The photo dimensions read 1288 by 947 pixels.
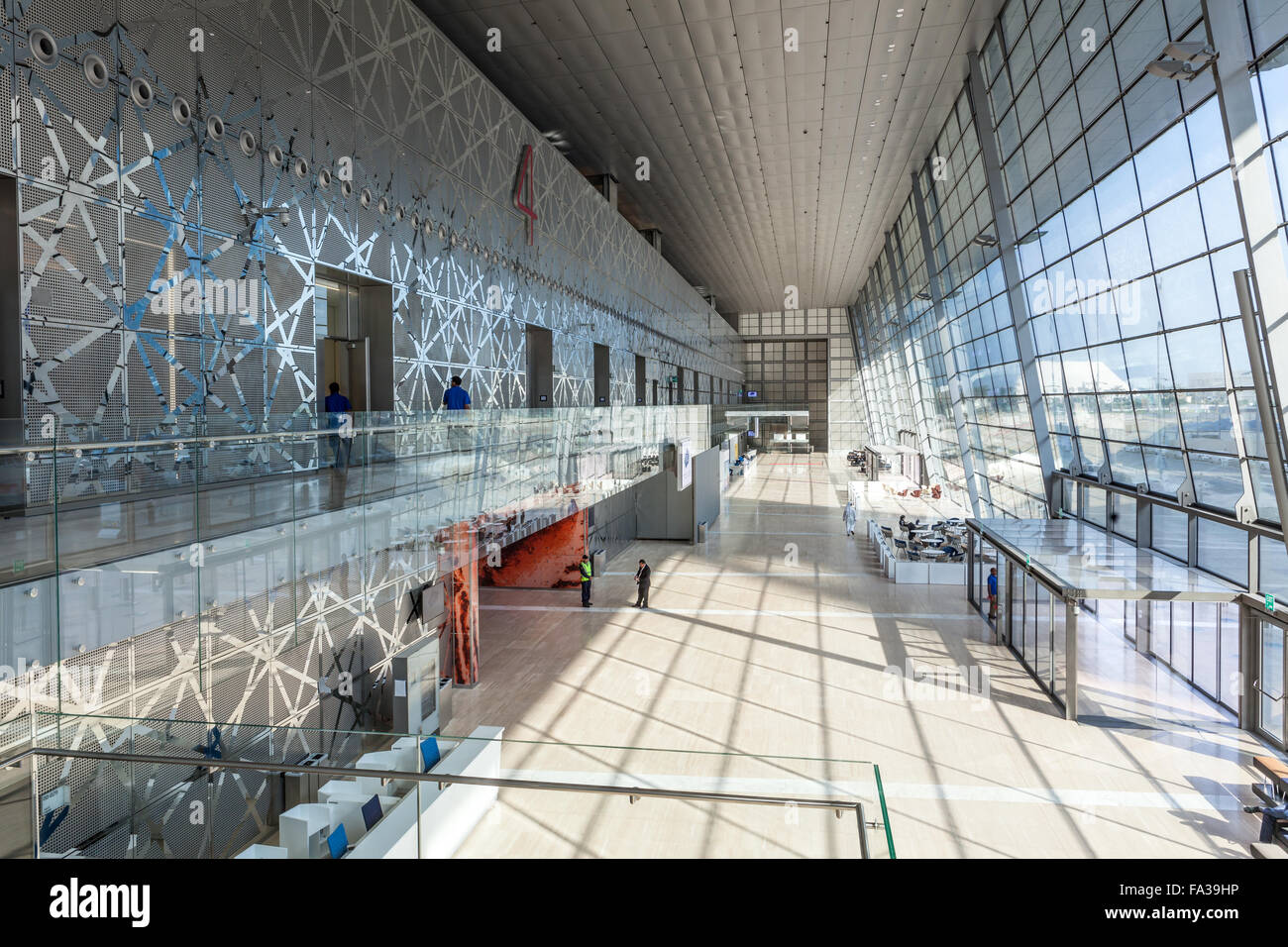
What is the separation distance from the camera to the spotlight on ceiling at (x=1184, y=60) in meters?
9.18

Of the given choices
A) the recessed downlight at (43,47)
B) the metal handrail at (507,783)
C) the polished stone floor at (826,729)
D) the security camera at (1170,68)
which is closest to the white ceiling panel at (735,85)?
the security camera at (1170,68)

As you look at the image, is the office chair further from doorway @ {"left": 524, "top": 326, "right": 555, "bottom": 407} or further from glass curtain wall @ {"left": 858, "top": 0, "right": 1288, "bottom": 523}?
doorway @ {"left": 524, "top": 326, "right": 555, "bottom": 407}

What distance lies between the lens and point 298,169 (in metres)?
10.9

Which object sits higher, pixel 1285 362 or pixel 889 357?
pixel 889 357

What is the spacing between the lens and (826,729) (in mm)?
11844

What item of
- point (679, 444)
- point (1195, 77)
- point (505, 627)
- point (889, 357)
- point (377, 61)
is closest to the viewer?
point (1195, 77)

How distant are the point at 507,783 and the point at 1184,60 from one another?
1148 cm

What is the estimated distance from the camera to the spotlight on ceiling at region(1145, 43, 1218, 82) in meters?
9.18

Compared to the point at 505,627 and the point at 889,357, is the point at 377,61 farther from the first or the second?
the point at 889,357

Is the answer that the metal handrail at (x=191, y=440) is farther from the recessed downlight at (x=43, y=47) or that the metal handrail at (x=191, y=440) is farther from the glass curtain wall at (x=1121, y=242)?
the glass curtain wall at (x=1121, y=242)

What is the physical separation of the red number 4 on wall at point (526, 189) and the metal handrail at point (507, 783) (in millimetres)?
16929
